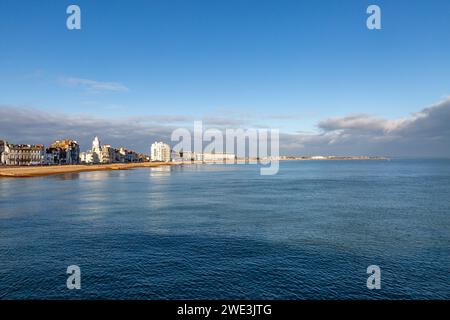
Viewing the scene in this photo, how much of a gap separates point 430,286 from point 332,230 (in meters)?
18.1

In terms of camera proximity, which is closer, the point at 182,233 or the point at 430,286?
the point at 430,286

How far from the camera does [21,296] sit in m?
23.7

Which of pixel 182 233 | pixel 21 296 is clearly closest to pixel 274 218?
pixel 182 233

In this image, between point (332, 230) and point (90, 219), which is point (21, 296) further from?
point (332, 230)

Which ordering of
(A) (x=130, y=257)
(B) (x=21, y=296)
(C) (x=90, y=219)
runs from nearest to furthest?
(B) (x=21, y=296) < (A) (x=130, y=257) < (C) (x=90, y=219)

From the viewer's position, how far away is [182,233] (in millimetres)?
41438

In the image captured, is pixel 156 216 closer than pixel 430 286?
No

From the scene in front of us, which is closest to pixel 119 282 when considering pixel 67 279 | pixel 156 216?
pixel 67 279
